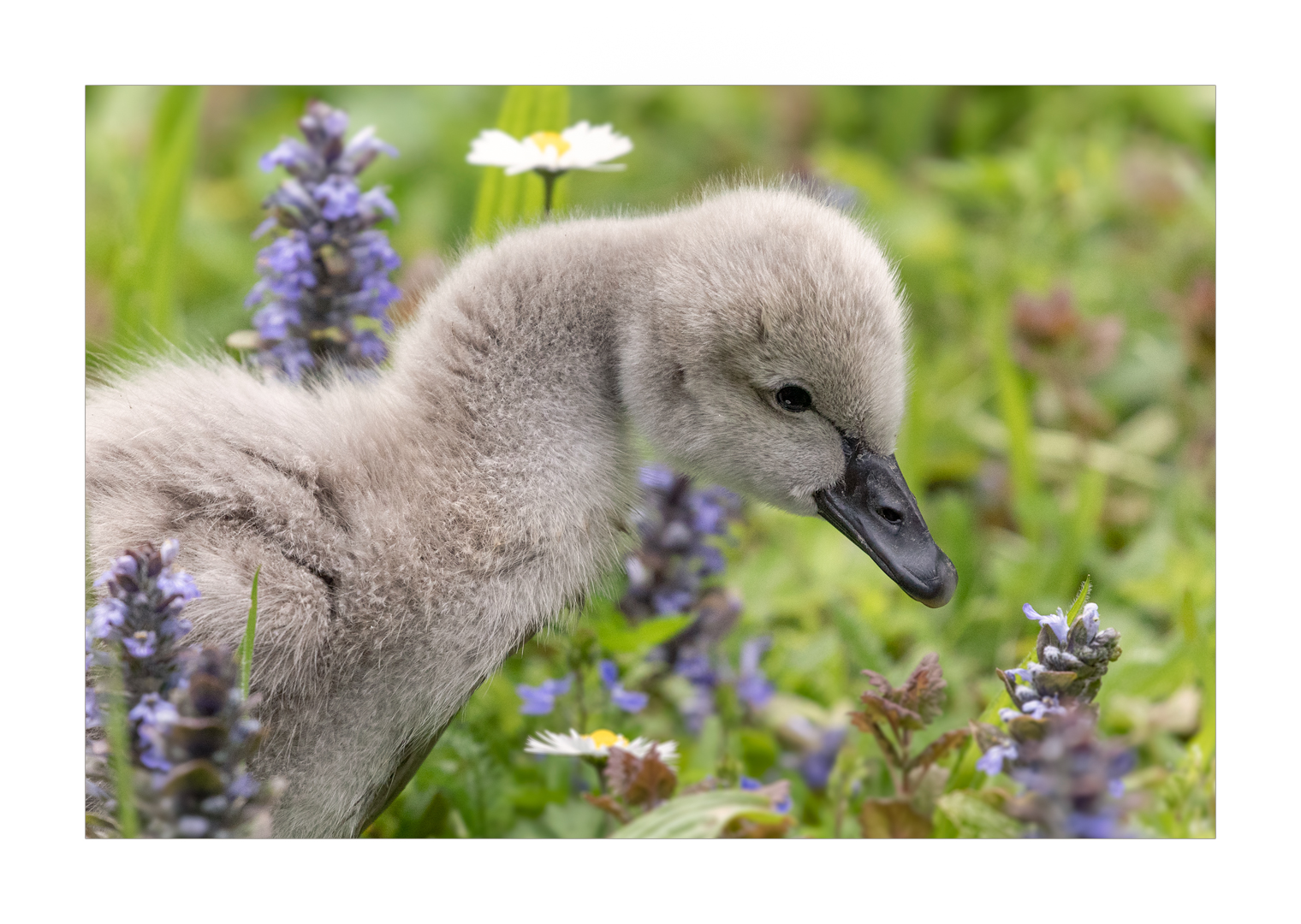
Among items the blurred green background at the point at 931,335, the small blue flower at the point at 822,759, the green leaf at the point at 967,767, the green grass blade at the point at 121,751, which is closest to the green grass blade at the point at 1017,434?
the blurred green background at the point at 931,335

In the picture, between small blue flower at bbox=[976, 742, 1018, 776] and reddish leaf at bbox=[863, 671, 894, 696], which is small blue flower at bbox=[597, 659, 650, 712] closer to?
reddish leaf at bbox=[863, 671, 894, 696]

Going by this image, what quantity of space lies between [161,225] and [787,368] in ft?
4.10

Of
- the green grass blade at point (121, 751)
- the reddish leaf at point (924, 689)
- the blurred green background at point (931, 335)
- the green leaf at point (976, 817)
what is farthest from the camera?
the blurred green background at point (931, 335)

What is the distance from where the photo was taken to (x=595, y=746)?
64.1 inches

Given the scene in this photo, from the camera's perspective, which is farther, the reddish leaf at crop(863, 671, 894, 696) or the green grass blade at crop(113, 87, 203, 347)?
the green grass blade at crop(113, 87, 203, 347)

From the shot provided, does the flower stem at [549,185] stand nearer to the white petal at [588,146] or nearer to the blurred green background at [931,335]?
the white petal at [588,146]

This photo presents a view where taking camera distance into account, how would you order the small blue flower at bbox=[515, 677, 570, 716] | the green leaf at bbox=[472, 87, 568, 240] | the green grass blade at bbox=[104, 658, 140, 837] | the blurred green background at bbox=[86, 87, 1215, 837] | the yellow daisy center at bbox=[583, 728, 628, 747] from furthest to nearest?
1. the green leaf at bbox=[472, 87, 568, 240]
2. the blurred green background at bbox=[86, 87, 1215, 837]
3. the small blue flower at bbox=[515, 677, 570, 716]
4. the yellow daisy center at bbox=[583, 728, 628, 747]
5. the green grass blade at bbox=[104, 658, 140, 837]

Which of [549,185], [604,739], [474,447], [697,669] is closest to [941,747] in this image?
[604,739]

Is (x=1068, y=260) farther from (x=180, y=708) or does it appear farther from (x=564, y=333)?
(x=180, y=708)

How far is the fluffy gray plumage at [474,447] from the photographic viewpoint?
4.65ft

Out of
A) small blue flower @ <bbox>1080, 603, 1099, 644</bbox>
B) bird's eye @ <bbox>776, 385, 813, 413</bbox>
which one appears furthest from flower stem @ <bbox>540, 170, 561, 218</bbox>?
small blue flower @ <bbox>1080, 603, 1099, 644</bbox>

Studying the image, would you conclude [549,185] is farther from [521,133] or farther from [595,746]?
[595,746]

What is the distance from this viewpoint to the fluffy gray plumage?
4.65 feet

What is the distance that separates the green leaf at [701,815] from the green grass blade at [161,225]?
1134 mm
